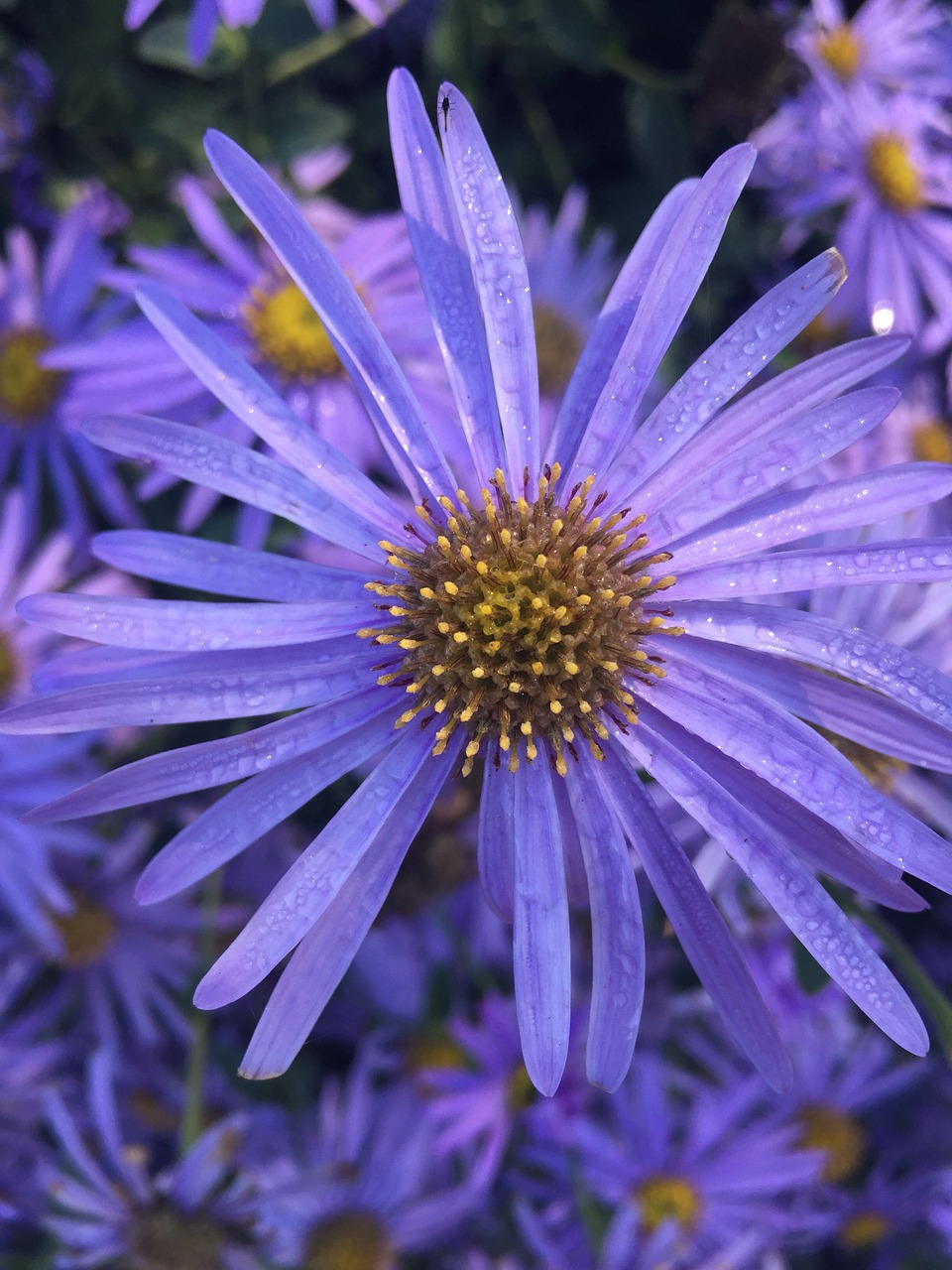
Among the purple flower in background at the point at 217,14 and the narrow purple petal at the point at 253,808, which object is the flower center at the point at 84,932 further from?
the purple flower in background at the point at 217,14

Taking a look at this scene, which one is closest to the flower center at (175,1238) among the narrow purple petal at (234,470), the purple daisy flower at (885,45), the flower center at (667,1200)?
the flower center at (667,1200)

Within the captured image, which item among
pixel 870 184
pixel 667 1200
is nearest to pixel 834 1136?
pixel 667 1200

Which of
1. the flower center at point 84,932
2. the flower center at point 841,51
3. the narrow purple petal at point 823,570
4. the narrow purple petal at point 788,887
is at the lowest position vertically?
the flower center at point 84,932

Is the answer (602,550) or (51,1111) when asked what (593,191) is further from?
(51,1111)

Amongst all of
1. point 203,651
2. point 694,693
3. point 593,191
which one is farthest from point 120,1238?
point 593,191

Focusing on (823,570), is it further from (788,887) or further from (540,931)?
(540,931)

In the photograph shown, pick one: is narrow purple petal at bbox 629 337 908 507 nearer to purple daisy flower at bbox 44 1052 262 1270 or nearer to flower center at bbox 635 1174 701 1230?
purple daisy flower at bbox 44 1052 262 1270
